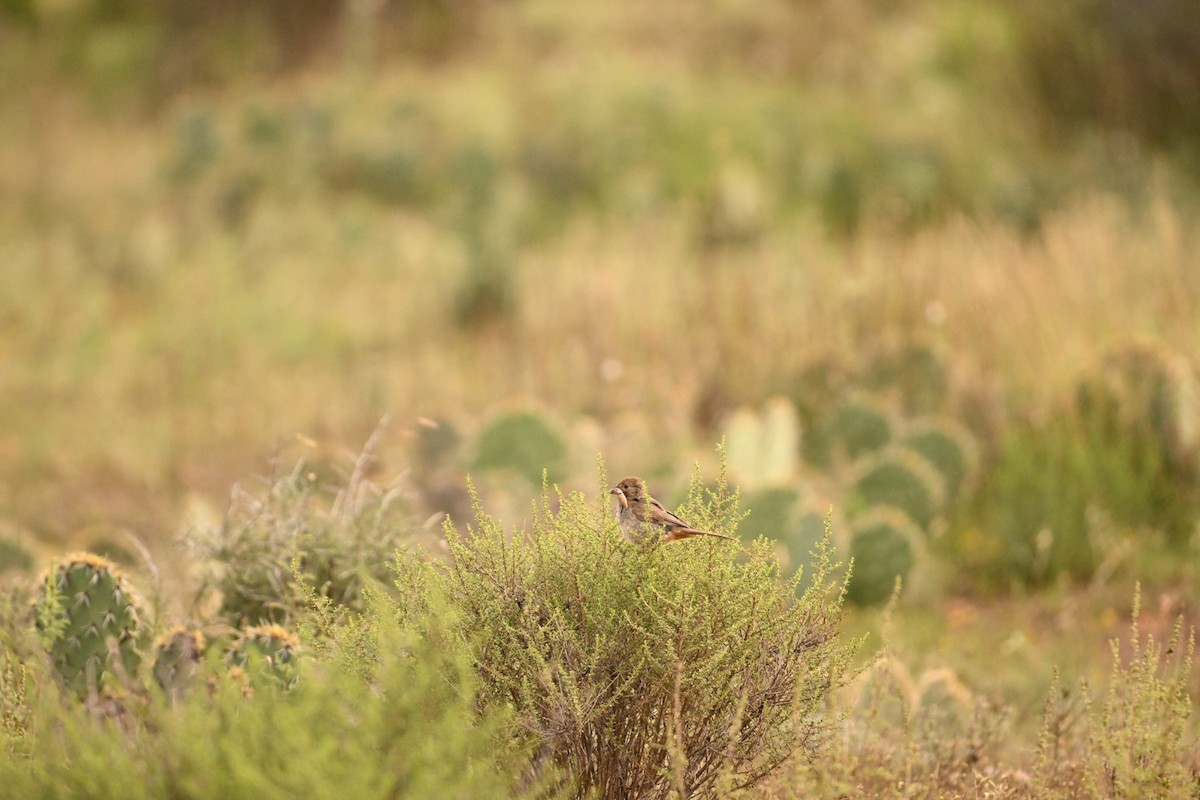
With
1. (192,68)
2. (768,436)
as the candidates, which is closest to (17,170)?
(192,68)

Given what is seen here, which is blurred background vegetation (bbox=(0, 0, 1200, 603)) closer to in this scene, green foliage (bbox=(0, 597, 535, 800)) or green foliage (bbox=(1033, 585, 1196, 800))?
green foliage (bbox=(0, 597, 535, 800))

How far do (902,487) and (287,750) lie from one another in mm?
4611

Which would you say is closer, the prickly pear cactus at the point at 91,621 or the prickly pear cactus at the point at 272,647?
the prickly pear cactus at the point at 272,647

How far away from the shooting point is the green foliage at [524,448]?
669 centimetres

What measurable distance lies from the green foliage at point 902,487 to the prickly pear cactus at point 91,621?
386cm

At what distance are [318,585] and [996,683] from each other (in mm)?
2349

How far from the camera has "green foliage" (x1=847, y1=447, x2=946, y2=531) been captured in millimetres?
6496

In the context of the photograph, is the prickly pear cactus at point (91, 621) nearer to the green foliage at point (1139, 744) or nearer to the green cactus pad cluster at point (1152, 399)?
the green foliage at point (1139, 744)

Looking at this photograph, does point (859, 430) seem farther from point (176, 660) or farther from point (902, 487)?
point (176, 660)

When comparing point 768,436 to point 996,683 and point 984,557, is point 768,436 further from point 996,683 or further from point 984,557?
point 996,683

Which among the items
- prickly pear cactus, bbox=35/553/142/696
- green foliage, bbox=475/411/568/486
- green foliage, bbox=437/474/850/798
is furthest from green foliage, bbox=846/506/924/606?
prickly pear cactus, bbox=35/553/142/696

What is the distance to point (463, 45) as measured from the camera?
60.4 feet

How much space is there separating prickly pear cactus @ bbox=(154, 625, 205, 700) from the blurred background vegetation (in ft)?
1.64

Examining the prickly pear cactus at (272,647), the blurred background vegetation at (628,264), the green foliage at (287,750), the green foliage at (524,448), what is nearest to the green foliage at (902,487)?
the blurred background vegetation at (628,264)
